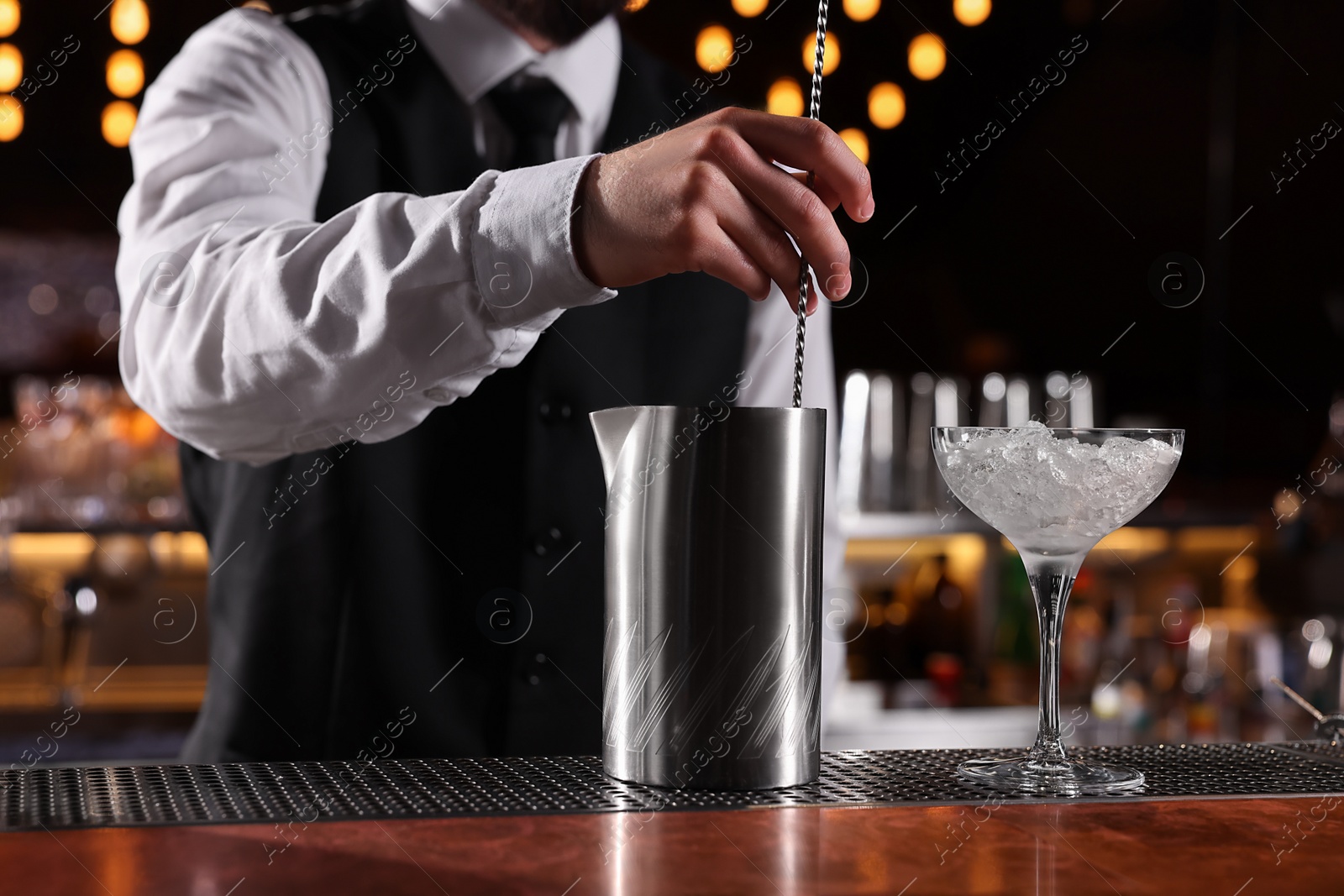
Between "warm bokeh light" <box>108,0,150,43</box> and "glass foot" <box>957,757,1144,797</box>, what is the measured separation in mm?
2793

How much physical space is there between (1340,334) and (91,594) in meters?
3.31

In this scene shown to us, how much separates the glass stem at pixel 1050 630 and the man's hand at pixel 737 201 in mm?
225

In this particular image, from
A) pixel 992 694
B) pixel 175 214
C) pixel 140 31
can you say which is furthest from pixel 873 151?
pixel 175 214

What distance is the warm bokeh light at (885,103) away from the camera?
10.4 ft

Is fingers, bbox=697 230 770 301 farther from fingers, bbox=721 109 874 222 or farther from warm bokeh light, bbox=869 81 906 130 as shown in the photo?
warm bokeh light, bbox=869 81 906 130

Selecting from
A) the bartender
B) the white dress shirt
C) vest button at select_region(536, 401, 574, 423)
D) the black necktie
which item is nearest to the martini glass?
the white dress shirt

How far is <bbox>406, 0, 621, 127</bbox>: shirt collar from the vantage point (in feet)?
4.95

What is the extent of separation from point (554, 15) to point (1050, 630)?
41.9 inches

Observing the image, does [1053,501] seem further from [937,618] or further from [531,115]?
[937,618]

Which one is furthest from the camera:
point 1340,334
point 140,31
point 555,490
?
point 1340,334

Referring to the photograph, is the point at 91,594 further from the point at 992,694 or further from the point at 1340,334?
the point at 1340,334

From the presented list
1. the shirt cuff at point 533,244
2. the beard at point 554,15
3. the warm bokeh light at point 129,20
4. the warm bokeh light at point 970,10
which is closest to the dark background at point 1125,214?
the warm bokeh light at point 970,10

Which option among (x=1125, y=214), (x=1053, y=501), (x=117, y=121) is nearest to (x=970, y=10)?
(x=1125, y=214)

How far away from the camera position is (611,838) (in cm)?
62
